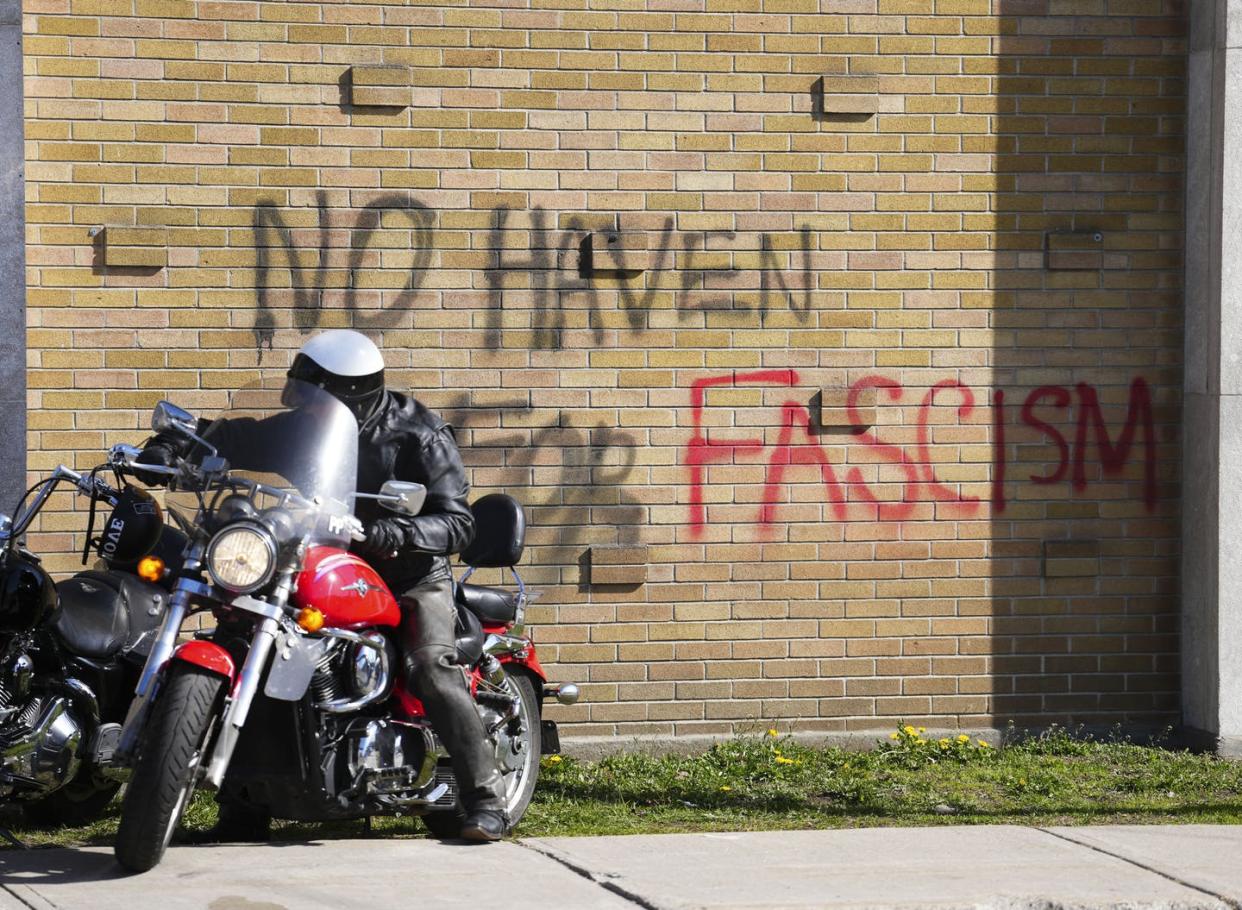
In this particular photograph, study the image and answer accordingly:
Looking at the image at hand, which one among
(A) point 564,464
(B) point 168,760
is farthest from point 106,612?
(A) point 564,464

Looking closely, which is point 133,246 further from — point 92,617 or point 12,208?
point 92,617

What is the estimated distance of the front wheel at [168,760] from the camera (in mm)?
4746

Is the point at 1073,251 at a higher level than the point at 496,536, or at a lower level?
higher

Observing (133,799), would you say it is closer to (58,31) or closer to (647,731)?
(647,731)

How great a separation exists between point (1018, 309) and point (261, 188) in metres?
3.48

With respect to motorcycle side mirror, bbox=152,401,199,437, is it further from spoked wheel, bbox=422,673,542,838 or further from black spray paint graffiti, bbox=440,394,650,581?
black spray paint graffiti, bbox=440,394,650,581

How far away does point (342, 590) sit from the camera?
517cm

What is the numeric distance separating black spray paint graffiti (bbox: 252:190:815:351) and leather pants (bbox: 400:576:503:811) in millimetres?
2020

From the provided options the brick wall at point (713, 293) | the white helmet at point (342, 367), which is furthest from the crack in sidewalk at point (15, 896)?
the brick wall at point (713, 293)

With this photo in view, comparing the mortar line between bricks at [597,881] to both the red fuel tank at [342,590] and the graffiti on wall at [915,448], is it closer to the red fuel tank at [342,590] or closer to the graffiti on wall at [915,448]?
the red fuel tank at [342,590]

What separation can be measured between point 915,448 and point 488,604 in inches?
98.0

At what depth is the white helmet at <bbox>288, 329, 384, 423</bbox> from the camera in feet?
17.7

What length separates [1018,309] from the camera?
7.62m

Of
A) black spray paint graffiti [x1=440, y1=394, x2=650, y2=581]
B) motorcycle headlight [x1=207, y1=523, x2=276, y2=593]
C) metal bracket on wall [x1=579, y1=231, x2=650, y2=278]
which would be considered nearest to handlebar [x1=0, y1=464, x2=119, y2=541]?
motorcycle headlight [x1=207, y1=523, x2=276, y2=593]
